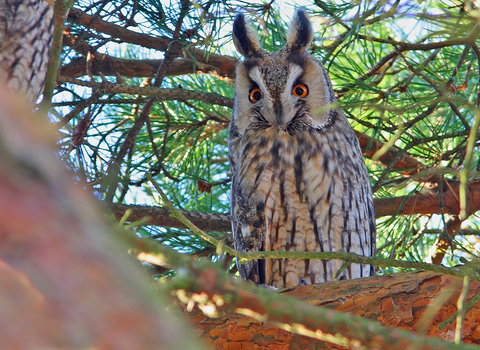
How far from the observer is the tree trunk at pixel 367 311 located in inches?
43.8

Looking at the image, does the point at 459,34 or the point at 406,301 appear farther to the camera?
the point at 406,301

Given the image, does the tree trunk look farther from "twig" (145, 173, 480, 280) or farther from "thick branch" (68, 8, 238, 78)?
"thick branch" (68, 8, 238, 78)

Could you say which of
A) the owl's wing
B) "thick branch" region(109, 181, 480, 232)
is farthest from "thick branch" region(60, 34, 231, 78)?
"thick branch" region(109, 181, 480, 232)

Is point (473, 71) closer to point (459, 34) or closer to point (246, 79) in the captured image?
point (246, 79)

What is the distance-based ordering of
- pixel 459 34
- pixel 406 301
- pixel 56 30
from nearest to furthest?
pixel 459 34 → pixel 56 30 → pixel 406 301

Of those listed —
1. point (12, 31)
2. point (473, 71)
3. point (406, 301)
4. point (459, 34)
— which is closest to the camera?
point (459, 34)

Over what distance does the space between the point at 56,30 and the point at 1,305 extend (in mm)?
704

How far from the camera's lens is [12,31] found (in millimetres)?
1257

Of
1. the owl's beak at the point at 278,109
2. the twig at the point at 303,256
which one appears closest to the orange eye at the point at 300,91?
the owl's beak at the point at 278,109

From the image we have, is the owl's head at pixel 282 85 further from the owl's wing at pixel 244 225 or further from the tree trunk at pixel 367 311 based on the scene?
the tree trunk at pixel 367 311

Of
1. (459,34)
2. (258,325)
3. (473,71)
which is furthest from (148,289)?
(473,71)

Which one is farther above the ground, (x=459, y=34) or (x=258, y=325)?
(x=459, y=34)

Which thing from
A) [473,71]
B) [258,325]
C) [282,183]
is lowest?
[258,325]

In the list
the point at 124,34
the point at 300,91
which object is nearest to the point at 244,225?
the point at 300,91
